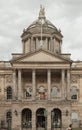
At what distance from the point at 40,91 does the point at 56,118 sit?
Answer: 5.31 metres

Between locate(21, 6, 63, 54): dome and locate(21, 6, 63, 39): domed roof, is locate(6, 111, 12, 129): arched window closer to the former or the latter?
locate(21, 6, 63, 54): dome

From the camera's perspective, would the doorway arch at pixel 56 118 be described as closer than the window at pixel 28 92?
Yes

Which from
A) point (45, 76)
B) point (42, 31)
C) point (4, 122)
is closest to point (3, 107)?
point (4, 122)

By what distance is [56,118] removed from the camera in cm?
8506

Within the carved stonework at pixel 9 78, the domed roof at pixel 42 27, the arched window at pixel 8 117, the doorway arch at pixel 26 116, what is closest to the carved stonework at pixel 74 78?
the doorway arch at pixel 26 116

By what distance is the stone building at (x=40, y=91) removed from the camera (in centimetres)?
8125

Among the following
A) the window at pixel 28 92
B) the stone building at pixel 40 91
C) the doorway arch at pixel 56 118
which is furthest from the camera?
the window at pixel 28 92

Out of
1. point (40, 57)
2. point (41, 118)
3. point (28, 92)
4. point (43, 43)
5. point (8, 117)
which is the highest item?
point (43, 43)

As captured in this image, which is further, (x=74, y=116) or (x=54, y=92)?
(x=54, y=92)

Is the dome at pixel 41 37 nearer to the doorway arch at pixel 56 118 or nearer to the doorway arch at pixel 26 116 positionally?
the doorway arch at pixel 56 118

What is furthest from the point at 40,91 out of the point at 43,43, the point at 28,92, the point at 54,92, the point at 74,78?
the point at 43,43

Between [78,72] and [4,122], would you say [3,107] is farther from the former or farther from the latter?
[78,72]

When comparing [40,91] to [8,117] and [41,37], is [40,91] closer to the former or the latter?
[8,117]

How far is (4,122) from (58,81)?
11220mm
